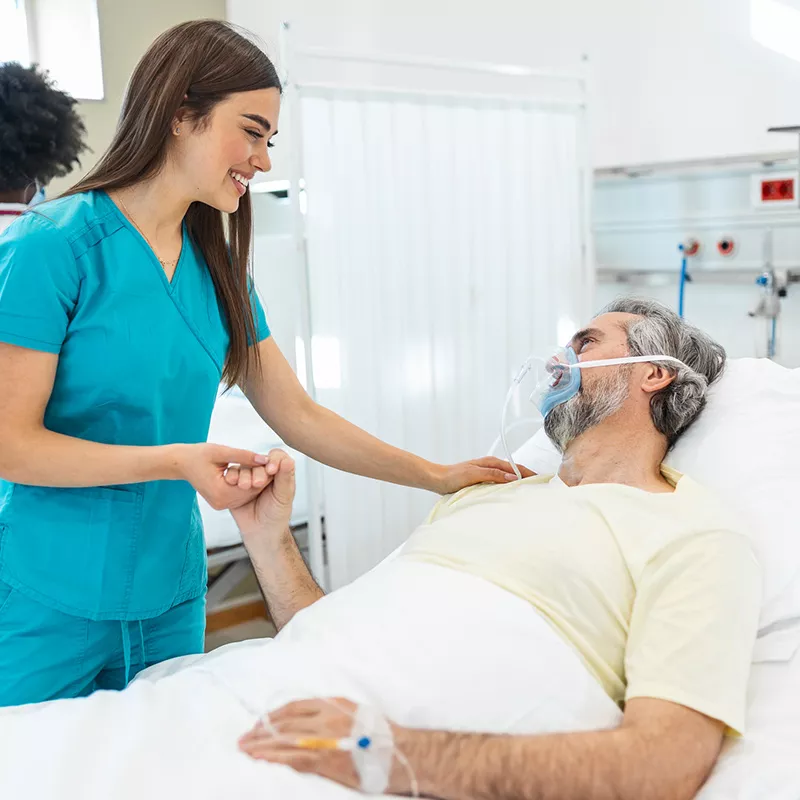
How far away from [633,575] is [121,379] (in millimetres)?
757

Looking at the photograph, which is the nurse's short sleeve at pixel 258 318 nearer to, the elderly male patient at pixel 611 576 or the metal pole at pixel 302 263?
the elderly male patient at pixel 611 576

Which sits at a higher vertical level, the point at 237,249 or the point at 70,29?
the point at 70,29

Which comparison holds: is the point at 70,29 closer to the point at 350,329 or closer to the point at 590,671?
the point at 350,329

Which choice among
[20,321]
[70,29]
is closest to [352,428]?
[20,321]

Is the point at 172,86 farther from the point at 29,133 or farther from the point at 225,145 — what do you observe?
the point at 29,133

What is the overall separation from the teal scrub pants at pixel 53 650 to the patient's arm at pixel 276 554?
209mm

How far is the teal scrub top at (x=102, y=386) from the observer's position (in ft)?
4.01

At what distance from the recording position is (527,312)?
111 inches

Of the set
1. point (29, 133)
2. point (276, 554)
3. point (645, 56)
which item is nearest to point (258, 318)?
point (276, 554)

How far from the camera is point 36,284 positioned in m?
1.19

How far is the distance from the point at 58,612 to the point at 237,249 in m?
0.62

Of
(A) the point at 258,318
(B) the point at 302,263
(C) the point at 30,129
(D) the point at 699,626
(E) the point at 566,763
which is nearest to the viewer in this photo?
(E) the point at 566,763

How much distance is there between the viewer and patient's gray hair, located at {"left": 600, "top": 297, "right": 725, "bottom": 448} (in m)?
1.61

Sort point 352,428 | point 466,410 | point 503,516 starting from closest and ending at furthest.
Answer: point 503,516
point 352,428
point 466,410
